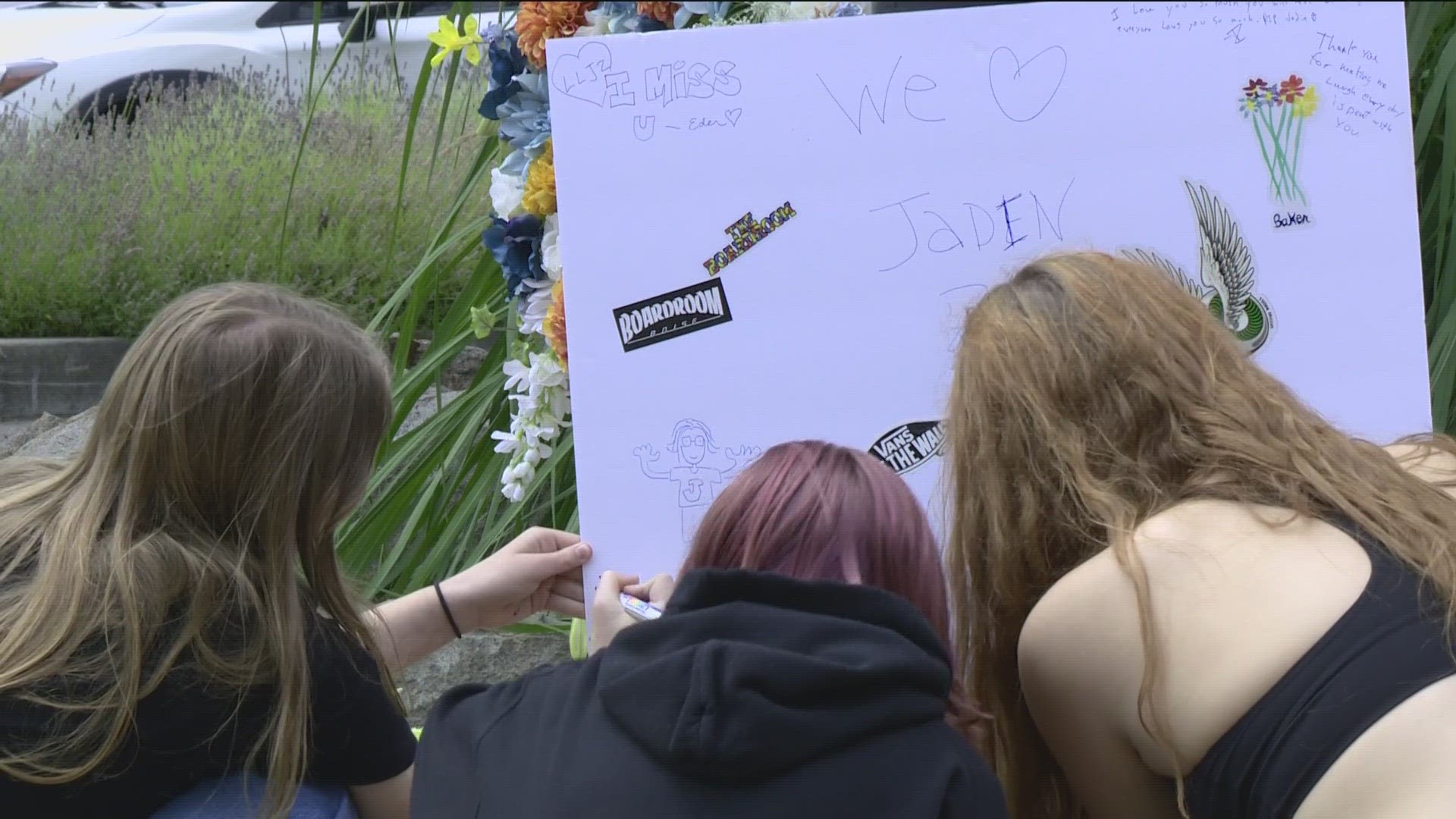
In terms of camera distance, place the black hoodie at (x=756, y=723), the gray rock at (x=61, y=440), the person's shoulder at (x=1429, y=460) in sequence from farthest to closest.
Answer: the gray rock at (x=61, y=440)
the person's shoulder at (x=1429, y=460)
the black hoodie at (x=756, y=723)

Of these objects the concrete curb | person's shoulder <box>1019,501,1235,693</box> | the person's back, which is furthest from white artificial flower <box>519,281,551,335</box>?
the concrete curb

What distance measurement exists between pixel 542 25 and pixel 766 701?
4.79 ft

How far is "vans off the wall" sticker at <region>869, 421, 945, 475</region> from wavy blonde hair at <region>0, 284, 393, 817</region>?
0.72m

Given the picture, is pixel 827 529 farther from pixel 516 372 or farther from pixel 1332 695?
pixel 516 372

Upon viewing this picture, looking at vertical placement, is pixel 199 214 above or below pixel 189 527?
above

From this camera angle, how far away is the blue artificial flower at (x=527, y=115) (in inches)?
87.9

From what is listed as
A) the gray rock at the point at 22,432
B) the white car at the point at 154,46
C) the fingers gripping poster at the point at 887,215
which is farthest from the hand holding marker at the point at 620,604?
the white car at the point at 154,46

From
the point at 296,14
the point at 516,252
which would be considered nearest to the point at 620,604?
the point at 516,252

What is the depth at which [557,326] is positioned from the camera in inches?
84.0

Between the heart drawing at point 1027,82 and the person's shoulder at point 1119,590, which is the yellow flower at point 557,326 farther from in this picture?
the person's shoulder at point 1119,590

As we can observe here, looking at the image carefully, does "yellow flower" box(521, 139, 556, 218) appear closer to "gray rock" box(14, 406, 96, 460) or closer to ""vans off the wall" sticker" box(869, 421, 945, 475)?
""vans off the wall" sticker" box(869, 421, 945, 475)

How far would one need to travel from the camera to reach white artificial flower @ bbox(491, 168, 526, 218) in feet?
7.38

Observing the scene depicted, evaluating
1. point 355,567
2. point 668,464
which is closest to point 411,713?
point 355,567

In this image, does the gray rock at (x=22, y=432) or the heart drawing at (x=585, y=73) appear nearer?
the heart drawing at (x=585, y=73)
